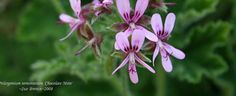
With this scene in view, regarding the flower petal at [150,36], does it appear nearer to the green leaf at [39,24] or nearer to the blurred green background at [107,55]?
the blurred green background at [107,55]

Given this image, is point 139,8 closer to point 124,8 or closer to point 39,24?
point 124,8

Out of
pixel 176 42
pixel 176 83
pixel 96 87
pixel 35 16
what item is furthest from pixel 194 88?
pixel 35 16

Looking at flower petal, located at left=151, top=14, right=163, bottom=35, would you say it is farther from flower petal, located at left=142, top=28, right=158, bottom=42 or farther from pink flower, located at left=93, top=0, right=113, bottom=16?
pink flower, located at left=93, top=0, right=113, bottom=16

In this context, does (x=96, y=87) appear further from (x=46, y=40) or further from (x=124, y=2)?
(x=124, y=2)

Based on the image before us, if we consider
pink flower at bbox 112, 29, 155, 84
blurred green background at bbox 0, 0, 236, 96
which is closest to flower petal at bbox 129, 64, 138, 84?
pink flower at bbox 112, 29, 155, 84

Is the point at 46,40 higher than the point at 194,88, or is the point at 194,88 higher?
the point at 46,40

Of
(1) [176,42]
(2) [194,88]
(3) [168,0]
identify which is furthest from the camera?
(2) [194,88]

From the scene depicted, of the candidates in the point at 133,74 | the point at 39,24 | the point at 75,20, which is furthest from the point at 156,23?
the point at 39,24

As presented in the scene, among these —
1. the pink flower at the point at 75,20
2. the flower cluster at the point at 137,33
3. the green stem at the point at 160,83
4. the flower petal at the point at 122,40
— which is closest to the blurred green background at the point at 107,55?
the green stem at the point at 160,83
